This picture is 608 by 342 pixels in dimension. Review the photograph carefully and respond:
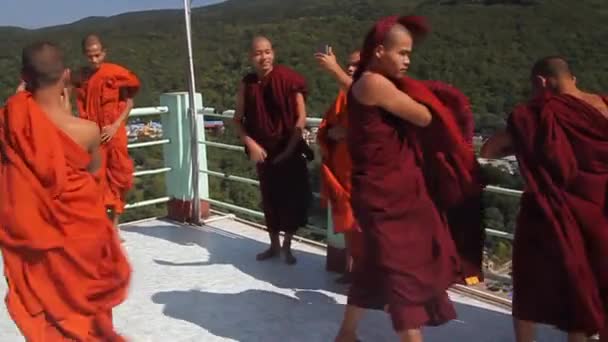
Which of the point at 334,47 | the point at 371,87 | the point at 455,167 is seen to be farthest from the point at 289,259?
the point at 334,47

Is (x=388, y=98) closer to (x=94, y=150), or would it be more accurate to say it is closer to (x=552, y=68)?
(x=552, y=68)

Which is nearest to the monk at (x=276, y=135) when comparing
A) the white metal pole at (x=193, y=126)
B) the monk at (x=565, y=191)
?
the white metal pole at (x=193, y=126)

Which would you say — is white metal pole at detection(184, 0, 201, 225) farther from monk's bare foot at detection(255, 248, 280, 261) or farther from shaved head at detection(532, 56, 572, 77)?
shaved head at detection(532, 56, 572, 77)

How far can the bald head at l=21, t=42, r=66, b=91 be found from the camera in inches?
103

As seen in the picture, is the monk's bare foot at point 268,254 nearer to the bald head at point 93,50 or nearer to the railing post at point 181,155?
the railing post at point 181,155

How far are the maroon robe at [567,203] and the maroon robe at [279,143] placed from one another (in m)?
1.93

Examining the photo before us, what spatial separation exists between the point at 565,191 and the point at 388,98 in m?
0.77

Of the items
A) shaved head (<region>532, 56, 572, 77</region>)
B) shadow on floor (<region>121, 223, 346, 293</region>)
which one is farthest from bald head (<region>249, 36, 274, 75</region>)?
shaved head (<region>532, 56, 572, 77</region>)

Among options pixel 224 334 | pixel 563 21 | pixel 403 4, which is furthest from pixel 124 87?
pixel 403 4

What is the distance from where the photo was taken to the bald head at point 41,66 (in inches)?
103

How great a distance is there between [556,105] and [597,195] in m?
0.38

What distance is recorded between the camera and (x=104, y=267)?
9.32ft

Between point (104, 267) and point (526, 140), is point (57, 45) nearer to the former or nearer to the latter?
point (104, 267)

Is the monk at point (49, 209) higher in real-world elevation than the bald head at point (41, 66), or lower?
lower
